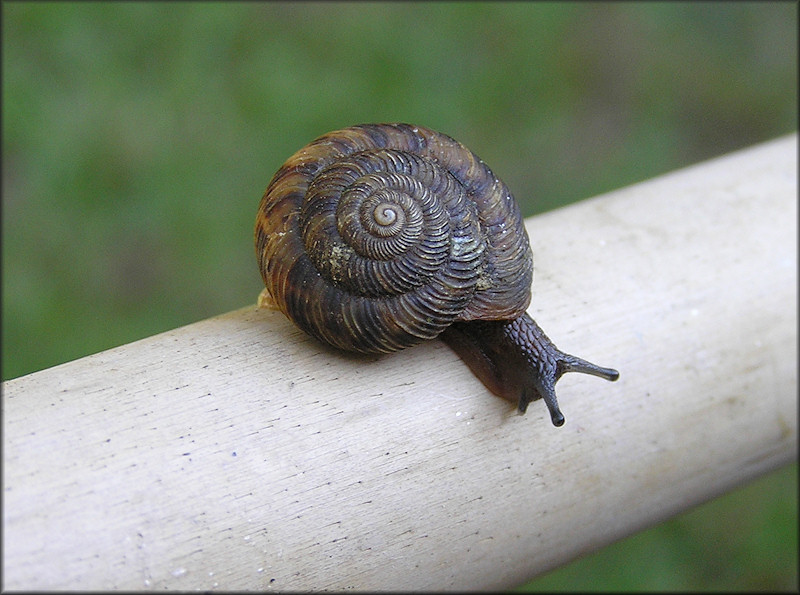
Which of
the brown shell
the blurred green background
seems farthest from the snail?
the blurred green background

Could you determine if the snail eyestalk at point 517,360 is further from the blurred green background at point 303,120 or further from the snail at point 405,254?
the blurred green background at point 303,120

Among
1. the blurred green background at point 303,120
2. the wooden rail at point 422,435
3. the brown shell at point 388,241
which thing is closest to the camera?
the wooden rail at point 422,435

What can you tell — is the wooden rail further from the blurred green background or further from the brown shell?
the blurred green background

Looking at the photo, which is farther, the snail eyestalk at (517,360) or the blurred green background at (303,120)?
the blurred green background at (303,120)

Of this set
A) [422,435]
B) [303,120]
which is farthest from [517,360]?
[303,120]

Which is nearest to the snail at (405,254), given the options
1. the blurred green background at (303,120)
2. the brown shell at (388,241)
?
the brown shell at (388,241)

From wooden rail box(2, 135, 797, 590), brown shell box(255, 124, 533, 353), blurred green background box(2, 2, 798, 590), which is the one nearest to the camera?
wooden rail box(2, 135, 797, 590)

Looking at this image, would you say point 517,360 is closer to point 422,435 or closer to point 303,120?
point 422,435
